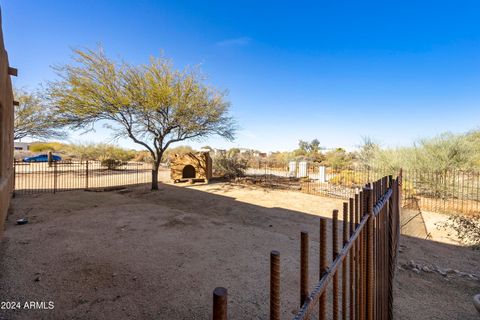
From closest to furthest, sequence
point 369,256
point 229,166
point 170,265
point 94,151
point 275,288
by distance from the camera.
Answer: point 275,288 < point 369,256 < point 170,265 < point 229,166 < point 94,151

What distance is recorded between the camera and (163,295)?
290 cm

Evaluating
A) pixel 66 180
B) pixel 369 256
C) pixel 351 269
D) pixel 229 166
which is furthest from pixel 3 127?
pixel 229 166

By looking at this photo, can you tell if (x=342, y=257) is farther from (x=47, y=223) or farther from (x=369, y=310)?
(x=47, y=223)

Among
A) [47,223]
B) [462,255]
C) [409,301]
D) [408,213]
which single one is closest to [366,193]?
[409,301]

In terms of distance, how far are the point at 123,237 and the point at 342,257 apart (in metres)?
5.01

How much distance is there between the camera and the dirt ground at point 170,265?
9.02 ft

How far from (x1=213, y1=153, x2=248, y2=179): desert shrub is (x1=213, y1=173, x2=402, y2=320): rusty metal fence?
13859mm

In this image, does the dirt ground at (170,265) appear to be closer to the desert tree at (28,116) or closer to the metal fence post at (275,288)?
the metal fence post at (275,288)

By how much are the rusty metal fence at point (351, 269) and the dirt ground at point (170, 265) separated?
1161 millimetres

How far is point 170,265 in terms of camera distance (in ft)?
12.2

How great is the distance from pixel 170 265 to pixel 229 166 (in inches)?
506

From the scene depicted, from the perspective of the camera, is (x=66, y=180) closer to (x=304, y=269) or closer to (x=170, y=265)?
(x=170, y=265)

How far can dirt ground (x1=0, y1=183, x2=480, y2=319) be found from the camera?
2.75 m

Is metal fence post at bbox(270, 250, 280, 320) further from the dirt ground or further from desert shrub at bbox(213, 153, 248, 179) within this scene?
desert shrub at bbox(213, 153, 248, 179)
